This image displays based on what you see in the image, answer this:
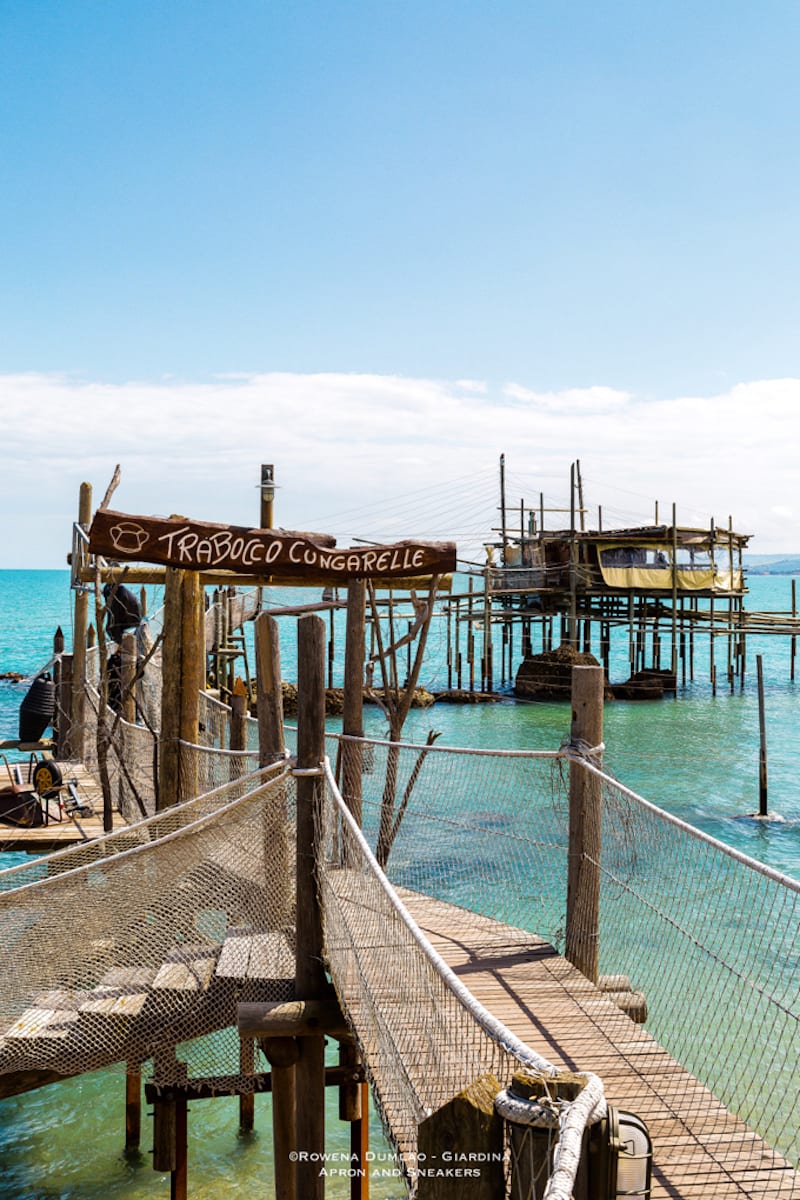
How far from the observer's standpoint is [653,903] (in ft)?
48.2

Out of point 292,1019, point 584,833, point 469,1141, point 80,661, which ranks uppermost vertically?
point 80,661

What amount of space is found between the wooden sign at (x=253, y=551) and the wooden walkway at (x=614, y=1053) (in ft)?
8.01

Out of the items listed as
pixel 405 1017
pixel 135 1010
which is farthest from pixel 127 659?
pixel 405 1017

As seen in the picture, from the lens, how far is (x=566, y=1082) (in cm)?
214

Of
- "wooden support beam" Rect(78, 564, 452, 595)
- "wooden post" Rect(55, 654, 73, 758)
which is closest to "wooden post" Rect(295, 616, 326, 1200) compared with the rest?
"wooden support beam" Rect(78, 564, 452, 595)

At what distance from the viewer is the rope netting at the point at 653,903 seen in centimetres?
726

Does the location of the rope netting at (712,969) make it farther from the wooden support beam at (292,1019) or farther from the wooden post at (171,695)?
the wooden post at (171,695)

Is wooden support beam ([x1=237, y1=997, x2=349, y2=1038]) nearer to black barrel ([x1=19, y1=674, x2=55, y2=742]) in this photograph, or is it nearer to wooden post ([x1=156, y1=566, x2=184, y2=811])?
wooden post ([x1=156, y1=566, x2=184, y2=811])

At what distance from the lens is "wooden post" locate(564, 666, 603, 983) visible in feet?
18.9

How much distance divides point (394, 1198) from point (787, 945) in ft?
22.6

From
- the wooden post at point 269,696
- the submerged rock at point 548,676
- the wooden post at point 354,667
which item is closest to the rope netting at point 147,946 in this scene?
the wooden post at point 269,696

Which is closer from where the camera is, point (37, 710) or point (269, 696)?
point (269, 696)

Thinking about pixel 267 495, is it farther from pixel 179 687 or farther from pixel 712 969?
pixel 712 969

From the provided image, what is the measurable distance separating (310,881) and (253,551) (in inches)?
104
